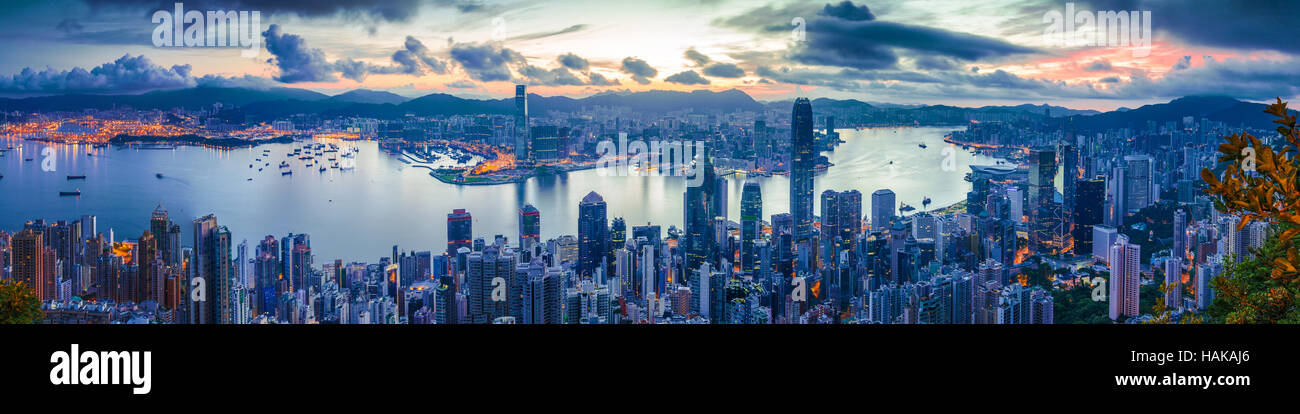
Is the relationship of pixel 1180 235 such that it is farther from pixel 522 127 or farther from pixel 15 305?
pixel 15 305

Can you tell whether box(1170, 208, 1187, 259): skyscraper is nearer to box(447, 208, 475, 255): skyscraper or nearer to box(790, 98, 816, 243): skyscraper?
box(790, 98, 816, 243): skyscraper

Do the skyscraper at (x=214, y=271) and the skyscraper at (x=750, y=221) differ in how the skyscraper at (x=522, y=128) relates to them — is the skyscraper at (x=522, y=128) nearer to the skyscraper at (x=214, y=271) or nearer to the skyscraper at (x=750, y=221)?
the skyscraper at (x=750, y=221)

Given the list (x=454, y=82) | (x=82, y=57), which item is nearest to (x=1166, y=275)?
(x=454, y=82)

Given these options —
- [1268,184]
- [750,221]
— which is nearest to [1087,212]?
[750,221]

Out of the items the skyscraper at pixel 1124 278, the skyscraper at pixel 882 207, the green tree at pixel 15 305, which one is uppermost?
the skyscraper at pixel 882 207

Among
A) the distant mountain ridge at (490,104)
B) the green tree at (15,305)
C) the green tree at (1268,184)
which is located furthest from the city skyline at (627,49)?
the green tree at (1268,184)

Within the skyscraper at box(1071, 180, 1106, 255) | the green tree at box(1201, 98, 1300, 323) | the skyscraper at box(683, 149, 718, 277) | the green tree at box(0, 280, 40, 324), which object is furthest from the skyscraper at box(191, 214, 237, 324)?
the skyscraper at box(1071, 180, 1106, 255)
